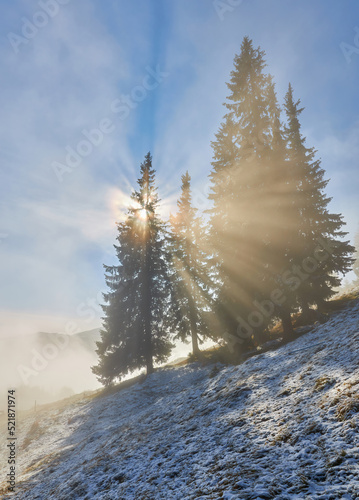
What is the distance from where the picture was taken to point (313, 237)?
17.7 m

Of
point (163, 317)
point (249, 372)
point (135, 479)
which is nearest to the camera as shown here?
point (135, 479)

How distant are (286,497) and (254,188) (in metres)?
14.9

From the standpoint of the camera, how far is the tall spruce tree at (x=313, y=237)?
15795 millimetres

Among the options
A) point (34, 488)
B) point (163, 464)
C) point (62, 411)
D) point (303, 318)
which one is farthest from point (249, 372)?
point (62, 411)

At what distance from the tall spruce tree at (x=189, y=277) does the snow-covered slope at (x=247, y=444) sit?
13162 mm

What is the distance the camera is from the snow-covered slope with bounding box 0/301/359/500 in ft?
11.8

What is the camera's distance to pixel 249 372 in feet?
30.6

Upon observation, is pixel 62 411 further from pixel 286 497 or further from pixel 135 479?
pixel 286 497

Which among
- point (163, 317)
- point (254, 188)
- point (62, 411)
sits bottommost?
point (62, 411)

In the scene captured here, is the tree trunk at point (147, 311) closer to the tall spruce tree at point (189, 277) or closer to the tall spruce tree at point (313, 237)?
the tall spruce tree at point (189, 277)

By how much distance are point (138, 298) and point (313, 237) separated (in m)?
16.3

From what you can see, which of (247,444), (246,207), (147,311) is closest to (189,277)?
(147,311)

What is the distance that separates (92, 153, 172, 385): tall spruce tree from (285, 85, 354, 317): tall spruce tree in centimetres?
1305

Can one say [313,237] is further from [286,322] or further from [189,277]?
[189,277]
